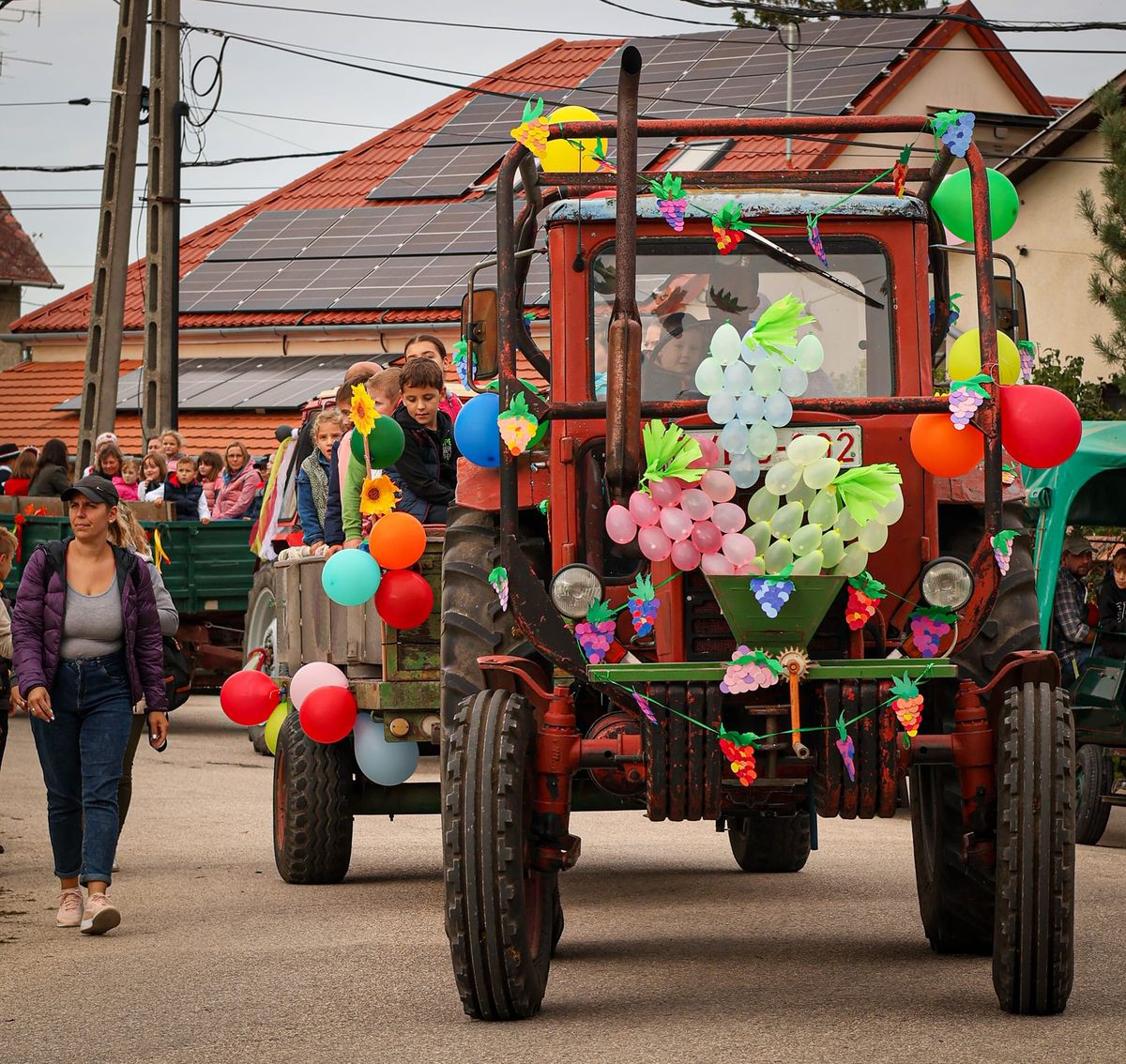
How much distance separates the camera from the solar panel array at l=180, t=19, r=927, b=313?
1209 inches

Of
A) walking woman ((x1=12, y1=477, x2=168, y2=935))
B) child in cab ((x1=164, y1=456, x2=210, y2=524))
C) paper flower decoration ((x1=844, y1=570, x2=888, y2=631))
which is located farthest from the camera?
child in cab ((x1=164, y1=456, x2=210, y2=524))

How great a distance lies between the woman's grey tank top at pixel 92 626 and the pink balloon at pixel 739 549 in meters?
3.81

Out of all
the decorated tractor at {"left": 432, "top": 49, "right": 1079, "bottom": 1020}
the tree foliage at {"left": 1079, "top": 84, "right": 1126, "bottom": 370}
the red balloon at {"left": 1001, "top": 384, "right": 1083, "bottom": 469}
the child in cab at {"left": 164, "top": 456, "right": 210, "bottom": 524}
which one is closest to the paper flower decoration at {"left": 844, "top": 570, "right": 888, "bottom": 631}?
the decorated tractor at {"left": 432, "top": 49, "right": 1079, "bottom": 1020}

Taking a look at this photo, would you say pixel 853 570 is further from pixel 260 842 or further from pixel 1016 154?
pixel 1016 154

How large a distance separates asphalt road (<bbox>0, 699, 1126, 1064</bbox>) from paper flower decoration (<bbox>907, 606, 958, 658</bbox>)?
3.98ft

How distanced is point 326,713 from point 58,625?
4.58ft

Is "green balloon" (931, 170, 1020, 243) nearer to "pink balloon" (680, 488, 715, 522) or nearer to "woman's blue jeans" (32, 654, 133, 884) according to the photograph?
"pink balloon" (680, 488, 715, 522)

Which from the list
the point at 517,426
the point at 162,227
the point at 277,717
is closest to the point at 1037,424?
the point at 517,426

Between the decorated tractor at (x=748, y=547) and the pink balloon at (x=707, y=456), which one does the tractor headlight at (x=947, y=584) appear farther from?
the pink balloon at (x=707, y=456)

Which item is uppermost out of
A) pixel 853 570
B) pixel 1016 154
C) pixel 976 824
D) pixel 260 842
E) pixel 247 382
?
pixel 1016 154

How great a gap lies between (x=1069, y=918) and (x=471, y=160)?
28.7m

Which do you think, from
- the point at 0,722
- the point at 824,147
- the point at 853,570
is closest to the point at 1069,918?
the point at 853,570

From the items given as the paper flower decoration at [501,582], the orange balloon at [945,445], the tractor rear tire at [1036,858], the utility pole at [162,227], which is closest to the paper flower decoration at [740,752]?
the tractor rear tire at [1036,858]

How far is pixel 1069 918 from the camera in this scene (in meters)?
6.61
